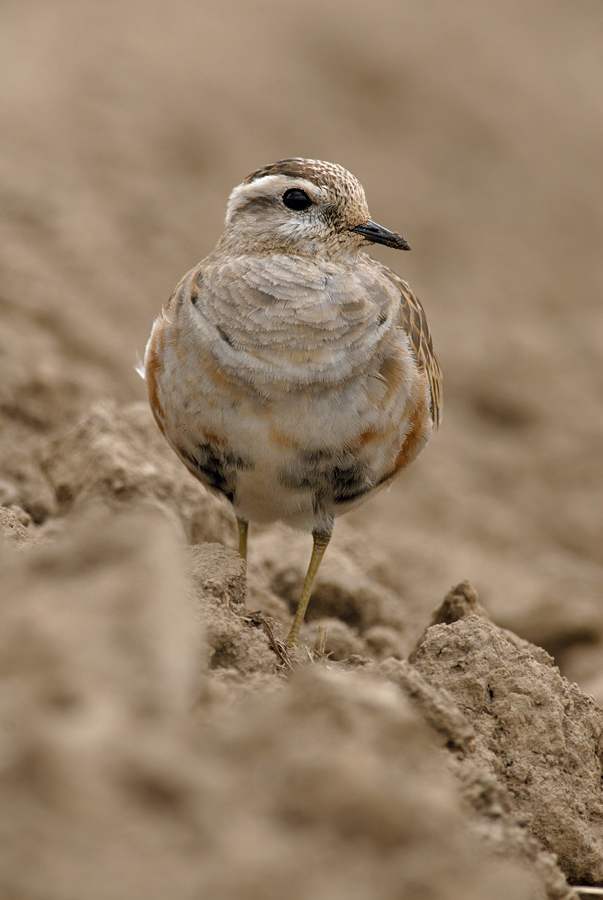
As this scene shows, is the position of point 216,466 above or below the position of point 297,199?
below

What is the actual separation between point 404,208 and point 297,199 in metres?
8.82

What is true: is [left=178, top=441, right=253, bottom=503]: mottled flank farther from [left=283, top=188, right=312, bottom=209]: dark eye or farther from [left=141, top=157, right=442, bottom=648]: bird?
[left=283, top=188, right=312, bottom=209]: dark eye

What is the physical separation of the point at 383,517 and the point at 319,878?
665 cm

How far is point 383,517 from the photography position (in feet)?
29.4

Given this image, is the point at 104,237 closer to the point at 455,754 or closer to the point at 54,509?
the point at 54,509

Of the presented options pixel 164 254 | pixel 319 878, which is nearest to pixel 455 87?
pixel 164 254

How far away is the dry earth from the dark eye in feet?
5.76

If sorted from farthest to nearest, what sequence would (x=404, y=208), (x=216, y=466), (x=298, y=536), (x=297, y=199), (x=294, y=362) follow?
1. (x=404, y=208)
2. (x=298, y=536)
3. (x=297, y=199)
4. (x=216, y=466)
5. (x=294, y=362)

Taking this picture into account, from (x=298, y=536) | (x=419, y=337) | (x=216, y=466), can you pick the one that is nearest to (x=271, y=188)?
(x=419, y=337)

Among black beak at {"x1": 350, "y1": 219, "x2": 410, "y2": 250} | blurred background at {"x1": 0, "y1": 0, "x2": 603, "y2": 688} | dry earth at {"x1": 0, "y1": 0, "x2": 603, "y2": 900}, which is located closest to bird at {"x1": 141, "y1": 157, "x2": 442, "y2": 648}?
black beak at {"x1": 350, "y1": 219, "x2": 410, "y2": 250}

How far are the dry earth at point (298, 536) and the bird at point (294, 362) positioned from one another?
59cm

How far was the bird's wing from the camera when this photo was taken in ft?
17.5

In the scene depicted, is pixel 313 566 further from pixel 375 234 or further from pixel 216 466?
pixel 375 234

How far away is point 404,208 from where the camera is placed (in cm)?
1373
